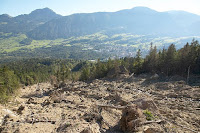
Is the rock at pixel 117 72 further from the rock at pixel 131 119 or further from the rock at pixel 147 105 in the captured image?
the rock at pixel 131 119

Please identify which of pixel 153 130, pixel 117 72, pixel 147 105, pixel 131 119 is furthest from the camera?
pixel 117 72

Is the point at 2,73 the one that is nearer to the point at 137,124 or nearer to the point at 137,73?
the point at 137,124

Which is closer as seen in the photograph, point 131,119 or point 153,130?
point 153,130

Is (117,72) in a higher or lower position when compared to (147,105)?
lower

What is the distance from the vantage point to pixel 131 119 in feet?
39.5

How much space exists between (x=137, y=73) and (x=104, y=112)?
4494 cm

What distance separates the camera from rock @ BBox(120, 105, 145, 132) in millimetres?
11570

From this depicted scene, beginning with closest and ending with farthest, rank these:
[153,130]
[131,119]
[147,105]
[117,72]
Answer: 1. [153,130]
2. [131,119]
3. [147,105]
4. [117,72]

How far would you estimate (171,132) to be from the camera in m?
10.6

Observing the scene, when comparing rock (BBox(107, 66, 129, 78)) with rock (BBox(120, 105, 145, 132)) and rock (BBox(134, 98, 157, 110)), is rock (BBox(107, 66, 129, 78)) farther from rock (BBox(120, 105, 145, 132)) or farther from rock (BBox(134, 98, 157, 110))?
rock (BBox(120, 105, 145, 132))

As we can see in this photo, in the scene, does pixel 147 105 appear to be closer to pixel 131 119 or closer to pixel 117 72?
pixel 131 119

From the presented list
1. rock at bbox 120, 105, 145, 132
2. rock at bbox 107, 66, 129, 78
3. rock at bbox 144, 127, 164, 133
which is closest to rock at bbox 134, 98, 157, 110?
rock at bbox 120, 105, 145, 132

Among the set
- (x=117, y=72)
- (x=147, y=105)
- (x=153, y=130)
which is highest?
(x=153, y=130)

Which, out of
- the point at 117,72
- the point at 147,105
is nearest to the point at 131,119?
the point at 147,105
